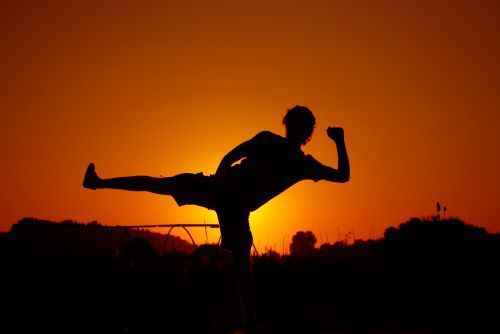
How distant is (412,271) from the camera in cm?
871

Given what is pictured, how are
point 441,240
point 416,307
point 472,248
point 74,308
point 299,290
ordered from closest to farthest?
point 74,308 < point 416,307 < point 299,290 < point 472,248 < point 441,240

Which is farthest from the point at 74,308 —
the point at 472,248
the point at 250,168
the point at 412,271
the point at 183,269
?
the point at 472,248

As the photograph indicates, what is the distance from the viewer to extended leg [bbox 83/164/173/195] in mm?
5059

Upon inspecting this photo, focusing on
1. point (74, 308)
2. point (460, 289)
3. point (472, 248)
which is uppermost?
point (472, 248)

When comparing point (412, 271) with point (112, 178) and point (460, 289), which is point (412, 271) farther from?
point (112, 178)

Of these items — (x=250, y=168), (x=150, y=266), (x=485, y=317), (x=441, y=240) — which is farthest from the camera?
(x=441, y=240)

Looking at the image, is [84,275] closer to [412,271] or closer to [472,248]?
[412,271]

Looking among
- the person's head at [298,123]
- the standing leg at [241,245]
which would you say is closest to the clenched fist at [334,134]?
the person's head at [298,123]

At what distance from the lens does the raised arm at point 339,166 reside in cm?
515

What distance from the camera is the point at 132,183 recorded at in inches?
199

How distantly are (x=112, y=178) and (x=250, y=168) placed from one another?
1.37 metres

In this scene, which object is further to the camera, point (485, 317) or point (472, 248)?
point (472, 248)

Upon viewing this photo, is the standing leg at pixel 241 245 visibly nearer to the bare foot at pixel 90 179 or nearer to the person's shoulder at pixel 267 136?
the person's shoulder at pixel 267 136

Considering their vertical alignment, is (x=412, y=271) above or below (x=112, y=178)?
below
